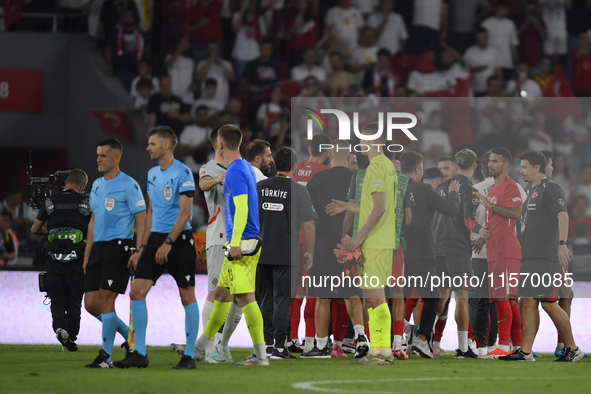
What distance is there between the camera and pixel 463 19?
53.0 ft

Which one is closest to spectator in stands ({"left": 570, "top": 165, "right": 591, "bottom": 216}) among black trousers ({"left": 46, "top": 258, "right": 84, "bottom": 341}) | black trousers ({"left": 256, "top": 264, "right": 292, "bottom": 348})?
black trousers ({"left": 256, "top": 264, "right": 292, "bottom": 348})

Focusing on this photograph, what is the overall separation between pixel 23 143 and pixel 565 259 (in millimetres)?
9097

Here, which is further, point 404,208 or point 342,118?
point 342,118

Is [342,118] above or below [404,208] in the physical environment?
above

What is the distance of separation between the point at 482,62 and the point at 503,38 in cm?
68

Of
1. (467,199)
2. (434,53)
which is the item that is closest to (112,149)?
(467,199)

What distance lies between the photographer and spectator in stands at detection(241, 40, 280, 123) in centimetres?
1485

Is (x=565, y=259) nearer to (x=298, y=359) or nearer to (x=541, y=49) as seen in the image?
(x=298, y=359)

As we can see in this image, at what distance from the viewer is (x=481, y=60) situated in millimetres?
15797

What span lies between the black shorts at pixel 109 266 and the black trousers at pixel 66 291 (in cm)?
207

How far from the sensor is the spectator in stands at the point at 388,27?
15898 millimetres

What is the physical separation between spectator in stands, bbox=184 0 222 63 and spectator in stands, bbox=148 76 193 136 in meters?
1.06

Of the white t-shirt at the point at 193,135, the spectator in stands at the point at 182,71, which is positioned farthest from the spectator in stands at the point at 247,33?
the white t-shirt at the point at 193,135

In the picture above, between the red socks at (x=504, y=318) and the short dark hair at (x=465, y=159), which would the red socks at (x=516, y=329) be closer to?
the red socks at (x=504, y=318)
